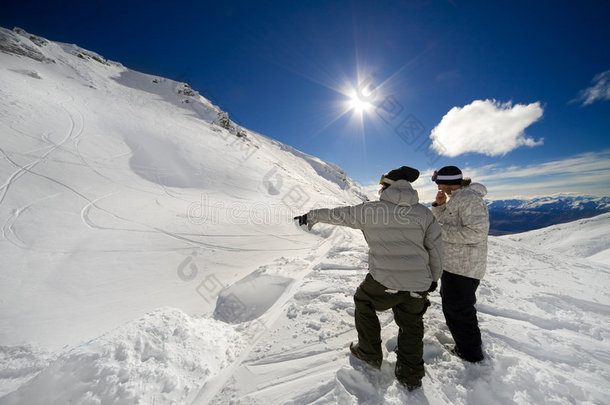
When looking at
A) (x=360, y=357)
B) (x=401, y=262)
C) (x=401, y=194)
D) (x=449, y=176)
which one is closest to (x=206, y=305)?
(x=360, y=357)

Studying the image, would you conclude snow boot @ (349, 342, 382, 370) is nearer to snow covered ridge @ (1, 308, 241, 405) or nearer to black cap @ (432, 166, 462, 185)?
snow covered ridge @ (1, 308, 241, 405)

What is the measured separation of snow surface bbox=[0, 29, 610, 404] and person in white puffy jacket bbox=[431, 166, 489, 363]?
289 millimetres

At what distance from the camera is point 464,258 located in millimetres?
2771

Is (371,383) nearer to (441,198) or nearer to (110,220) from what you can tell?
(441,198)

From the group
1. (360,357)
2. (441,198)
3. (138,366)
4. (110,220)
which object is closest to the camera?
(138,366)

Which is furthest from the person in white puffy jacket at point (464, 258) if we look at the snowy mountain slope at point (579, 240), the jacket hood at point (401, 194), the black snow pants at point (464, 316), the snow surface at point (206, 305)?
the snowy mountain slope at point (579, 240)

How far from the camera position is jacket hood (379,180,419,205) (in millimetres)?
2307

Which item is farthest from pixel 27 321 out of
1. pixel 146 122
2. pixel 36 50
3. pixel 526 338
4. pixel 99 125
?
pixel 36 50

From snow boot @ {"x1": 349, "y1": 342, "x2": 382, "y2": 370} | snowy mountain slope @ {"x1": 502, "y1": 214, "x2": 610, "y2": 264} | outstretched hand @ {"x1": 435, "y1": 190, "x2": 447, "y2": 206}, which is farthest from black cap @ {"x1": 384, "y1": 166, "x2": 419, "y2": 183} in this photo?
snowy mountain slope @ {"x1": 502, "y1": 214, "x2": 610, "y2": 264}

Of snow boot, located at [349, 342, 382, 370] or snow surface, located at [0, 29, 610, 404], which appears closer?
snow surface, located at [0, 29, 610, 404]

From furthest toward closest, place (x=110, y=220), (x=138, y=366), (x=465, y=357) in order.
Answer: (x=110, y=220)
(x=465, y=357)
(x=138, y=366)

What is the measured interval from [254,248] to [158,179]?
7.93 m

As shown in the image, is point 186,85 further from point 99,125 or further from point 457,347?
point 457,347

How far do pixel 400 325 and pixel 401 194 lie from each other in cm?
151
